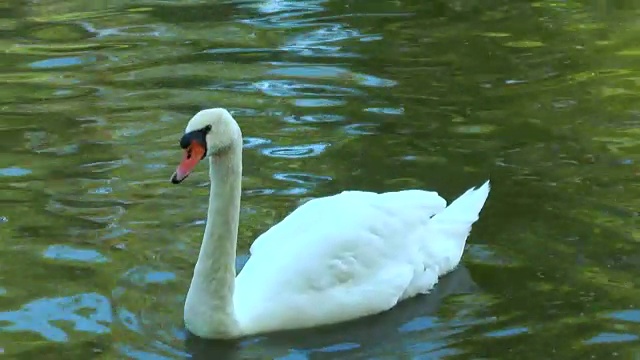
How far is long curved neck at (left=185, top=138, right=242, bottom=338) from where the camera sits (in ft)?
21.8

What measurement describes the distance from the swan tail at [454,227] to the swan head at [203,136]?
181 centimetres

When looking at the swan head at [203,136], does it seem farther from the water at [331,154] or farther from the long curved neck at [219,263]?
the water at [331,154]

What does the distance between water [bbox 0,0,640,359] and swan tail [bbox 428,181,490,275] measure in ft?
0.46

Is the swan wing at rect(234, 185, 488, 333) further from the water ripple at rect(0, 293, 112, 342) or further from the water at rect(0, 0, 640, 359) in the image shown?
the water ripple at rect(0, 293, 112, 342)

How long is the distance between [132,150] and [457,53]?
4334 mm

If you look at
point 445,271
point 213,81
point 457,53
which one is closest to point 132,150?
point 213,81

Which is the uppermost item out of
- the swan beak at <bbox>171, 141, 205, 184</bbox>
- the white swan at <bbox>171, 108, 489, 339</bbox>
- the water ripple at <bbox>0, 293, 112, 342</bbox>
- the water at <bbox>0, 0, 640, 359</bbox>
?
the swan beak at <bbox>171, 141, 205, 184</bbox>

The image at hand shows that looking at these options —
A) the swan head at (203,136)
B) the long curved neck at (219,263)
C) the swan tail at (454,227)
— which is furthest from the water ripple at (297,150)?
the swan head at (203,136)

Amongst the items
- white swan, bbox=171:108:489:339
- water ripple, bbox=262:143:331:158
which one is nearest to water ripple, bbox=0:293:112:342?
white swan, bbox=171:108:489:339

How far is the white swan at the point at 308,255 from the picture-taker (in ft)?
21.7

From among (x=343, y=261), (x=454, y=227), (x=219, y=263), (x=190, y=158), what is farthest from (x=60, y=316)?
(x=454, y=227)

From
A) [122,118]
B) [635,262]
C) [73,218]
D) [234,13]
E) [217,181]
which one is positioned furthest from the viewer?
[234,13]

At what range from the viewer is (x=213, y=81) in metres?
12.4

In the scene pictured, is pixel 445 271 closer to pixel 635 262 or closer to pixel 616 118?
pixel 635 262
